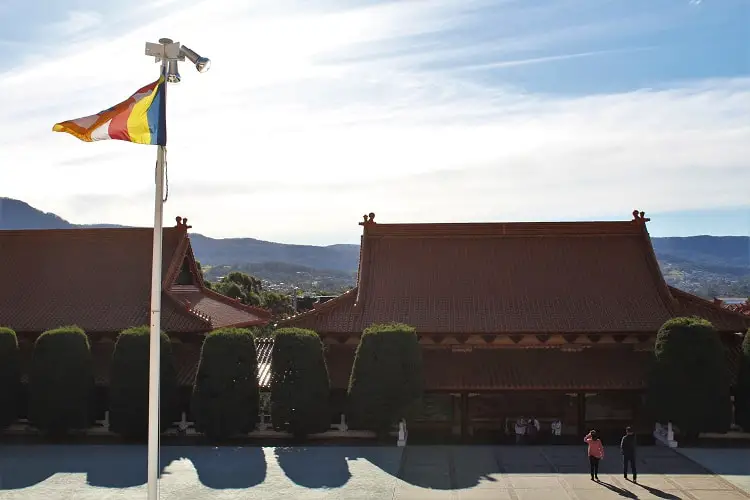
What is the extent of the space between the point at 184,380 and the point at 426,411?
910 centimetres

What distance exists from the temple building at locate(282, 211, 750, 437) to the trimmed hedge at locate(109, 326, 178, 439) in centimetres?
490

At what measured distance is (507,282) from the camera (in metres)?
27.3

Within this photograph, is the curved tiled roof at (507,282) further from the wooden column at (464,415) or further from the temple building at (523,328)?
the wooden column at (464,415)

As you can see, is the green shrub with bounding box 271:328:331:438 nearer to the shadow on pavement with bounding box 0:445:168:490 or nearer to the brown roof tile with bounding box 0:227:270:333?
the brown roof tile with bounding box 0:227:270:333

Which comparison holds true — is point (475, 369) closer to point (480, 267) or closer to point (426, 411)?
point (426, 411)

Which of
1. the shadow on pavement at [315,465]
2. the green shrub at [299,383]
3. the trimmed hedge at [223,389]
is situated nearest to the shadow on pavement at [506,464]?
the shadow on pavement at [315,465]

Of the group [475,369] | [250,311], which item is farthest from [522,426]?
[250,311]

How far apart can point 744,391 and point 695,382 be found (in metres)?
2.11

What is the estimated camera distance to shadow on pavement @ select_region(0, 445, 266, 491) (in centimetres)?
1922

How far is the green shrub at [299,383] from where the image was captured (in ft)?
76.7

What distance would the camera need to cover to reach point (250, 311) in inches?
1245

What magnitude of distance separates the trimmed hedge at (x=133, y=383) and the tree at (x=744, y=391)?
19.8 m

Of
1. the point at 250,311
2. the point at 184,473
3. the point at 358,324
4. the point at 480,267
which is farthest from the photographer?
the point at 250,311

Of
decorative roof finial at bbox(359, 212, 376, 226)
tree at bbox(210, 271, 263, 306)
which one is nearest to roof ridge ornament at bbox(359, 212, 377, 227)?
decorative roof finial at bbox(359, 212, 376, 226)
